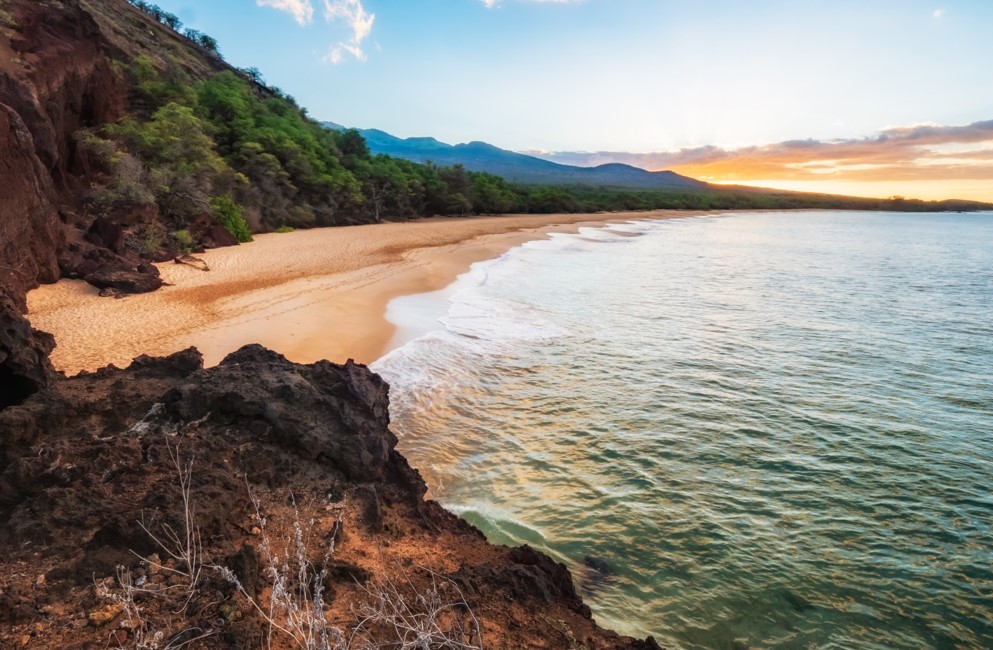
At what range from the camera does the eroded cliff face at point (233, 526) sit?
275 centimetres

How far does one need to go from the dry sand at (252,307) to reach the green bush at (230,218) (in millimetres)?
615

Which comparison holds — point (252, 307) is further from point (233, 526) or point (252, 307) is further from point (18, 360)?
point (233, 526)

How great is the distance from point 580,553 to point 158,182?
61.7 ft

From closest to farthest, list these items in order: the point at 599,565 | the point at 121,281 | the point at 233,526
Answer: the point at 233,526
the point at 599,565
the point at 121,281

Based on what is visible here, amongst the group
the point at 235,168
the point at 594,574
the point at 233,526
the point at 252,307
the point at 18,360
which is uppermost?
the point at 235,168

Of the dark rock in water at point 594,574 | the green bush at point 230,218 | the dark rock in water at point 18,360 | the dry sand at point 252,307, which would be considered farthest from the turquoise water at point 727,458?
the green bush at point 230,218

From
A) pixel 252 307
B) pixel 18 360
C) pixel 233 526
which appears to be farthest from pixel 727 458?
pixel 252 307

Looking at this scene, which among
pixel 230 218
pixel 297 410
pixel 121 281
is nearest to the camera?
pixel 297 410

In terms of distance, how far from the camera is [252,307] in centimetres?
1172

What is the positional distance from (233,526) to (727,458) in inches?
229

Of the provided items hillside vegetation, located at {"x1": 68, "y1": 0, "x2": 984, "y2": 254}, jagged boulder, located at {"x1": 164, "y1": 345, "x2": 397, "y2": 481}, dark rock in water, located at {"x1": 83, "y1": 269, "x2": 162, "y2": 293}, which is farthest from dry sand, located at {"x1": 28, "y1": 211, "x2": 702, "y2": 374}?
jagged boulder, located at {"x1": 164, "y1": 345, "x2": 397, "y2": 481}

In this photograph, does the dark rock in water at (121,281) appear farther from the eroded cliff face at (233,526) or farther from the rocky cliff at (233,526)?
the eroded cliff face at (233,526)

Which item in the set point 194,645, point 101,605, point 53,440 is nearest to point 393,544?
point 194,645

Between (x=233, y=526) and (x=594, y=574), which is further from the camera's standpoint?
(x=594, y=574)
